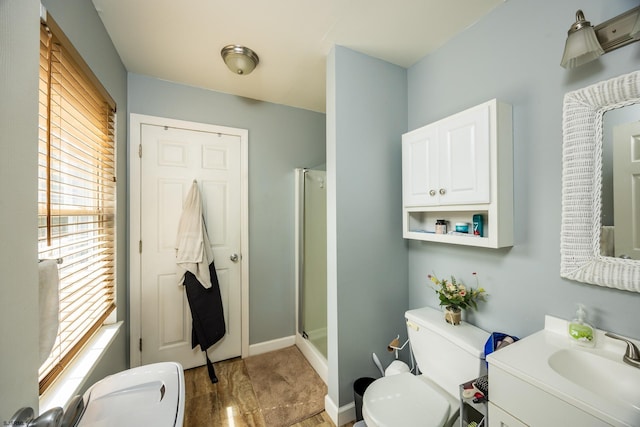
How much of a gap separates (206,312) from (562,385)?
6.85ft

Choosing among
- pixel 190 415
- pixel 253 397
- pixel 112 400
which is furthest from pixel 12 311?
pixel 253 397

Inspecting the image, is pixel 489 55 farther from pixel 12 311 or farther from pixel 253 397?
pixel 253 397

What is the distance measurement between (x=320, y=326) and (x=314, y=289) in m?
0.31

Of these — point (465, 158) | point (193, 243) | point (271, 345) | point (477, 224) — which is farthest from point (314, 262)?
point (465, 158)

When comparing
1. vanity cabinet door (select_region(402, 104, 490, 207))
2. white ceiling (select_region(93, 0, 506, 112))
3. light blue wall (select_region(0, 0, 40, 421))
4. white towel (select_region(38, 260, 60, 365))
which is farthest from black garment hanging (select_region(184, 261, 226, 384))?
vanity cabinet door (select_region(402, 104, 490, 207))

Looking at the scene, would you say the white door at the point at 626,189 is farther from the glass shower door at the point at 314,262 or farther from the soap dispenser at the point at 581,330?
the glass shower door at the point at 314,262

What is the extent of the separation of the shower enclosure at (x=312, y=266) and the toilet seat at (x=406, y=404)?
30.2 inches

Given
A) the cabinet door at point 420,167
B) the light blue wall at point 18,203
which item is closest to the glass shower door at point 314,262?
the cabinet door at point 420,167

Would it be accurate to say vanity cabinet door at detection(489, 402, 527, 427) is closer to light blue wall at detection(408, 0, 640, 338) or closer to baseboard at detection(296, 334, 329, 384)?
light blue wall at detection(408, 0, 640, 338)

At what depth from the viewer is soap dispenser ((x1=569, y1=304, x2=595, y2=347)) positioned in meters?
0.97

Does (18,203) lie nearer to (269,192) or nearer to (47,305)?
(47,305)

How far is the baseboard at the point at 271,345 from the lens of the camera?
228 cm

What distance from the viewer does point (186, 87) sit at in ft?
6.77

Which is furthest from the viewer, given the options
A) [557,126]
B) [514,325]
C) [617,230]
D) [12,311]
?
[514,325]
